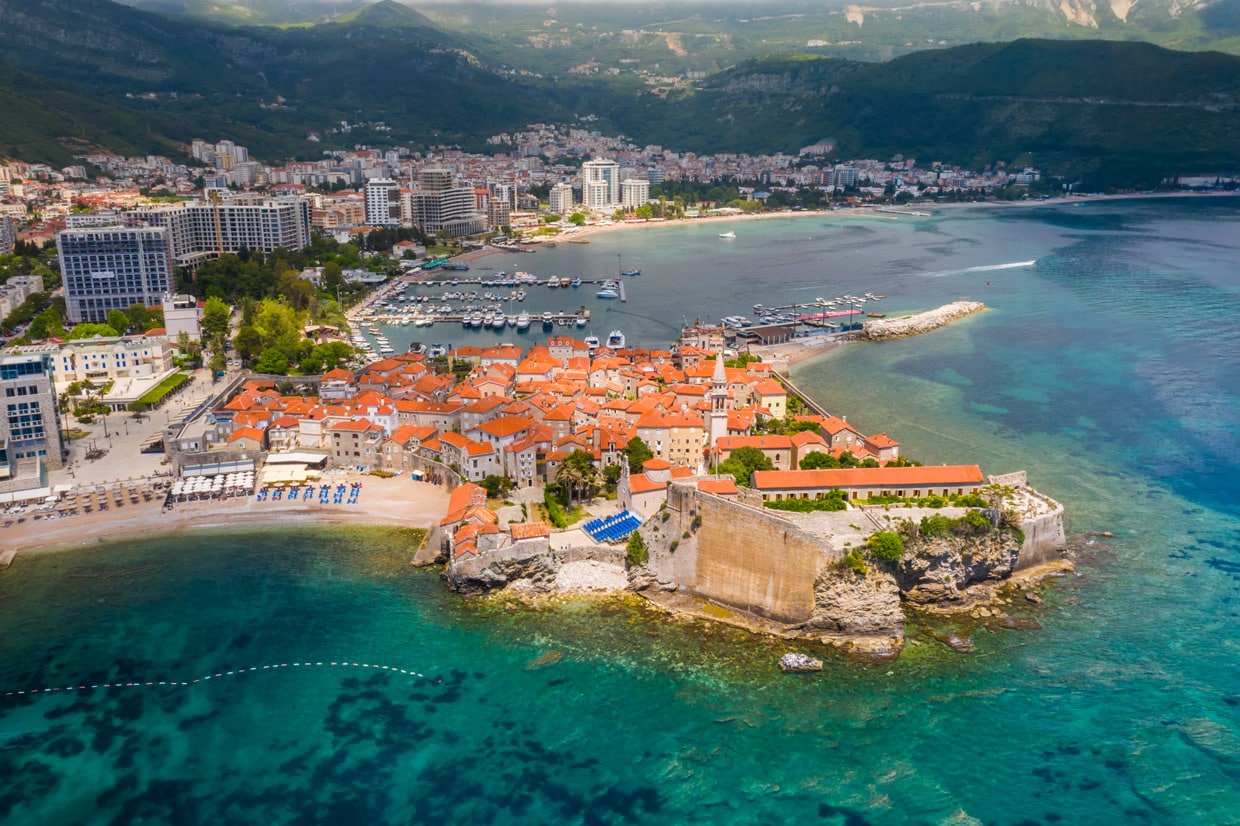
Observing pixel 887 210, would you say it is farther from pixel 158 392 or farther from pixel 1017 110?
pixel 158 392

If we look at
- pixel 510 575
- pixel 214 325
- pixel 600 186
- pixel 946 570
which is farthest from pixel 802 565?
pixel 600 186

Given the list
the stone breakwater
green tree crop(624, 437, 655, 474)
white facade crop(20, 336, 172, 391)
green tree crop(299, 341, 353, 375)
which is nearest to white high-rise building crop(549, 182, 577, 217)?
the stone breakwater

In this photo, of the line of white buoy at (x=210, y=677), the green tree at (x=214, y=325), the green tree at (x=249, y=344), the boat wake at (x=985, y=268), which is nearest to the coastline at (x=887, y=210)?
the boat wake at (x=985, y=268)

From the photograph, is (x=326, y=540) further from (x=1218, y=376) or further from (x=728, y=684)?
(x=1218, y=376)

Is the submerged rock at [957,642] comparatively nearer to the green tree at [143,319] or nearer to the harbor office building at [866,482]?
the harbor office building at [866,482]

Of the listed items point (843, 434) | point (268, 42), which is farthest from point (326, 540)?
point (268, 42)
